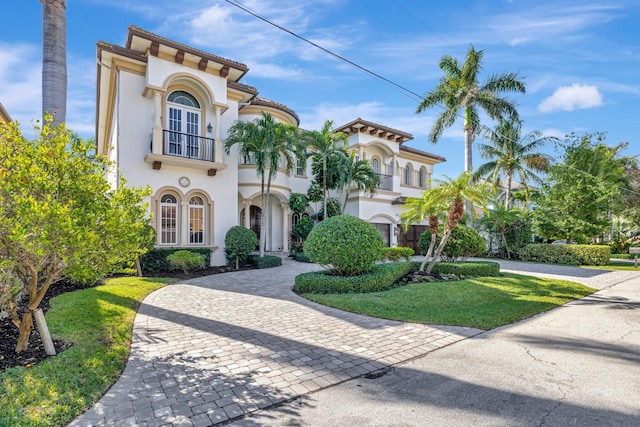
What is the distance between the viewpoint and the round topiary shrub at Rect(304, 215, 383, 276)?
962 centimetres

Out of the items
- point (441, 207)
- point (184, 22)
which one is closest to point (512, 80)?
point (441, 207)

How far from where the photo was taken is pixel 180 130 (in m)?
15.0

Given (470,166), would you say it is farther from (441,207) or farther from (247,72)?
(247,72)

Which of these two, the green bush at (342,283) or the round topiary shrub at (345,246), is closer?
the green bush at (342,283)

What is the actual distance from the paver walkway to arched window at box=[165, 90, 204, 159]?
801 centimetres

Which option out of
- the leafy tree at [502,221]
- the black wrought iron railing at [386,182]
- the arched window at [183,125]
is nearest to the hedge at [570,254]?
the leafy tree at [502,221]

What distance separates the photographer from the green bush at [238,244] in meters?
14.7

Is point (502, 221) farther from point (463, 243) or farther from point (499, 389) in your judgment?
point (499, 389)

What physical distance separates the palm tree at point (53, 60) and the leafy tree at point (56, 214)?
3.91 m

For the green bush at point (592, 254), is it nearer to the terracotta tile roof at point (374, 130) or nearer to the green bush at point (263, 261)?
the terracotta tile roof at point (374, 130)

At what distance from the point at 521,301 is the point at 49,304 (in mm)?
11461

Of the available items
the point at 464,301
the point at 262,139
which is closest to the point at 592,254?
the point at 464,301

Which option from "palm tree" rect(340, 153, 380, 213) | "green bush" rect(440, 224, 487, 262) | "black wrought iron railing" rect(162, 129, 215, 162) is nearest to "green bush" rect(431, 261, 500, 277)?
"green bush" rect(440, 224, 487, 262)

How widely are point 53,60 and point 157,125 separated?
559 centimetres
